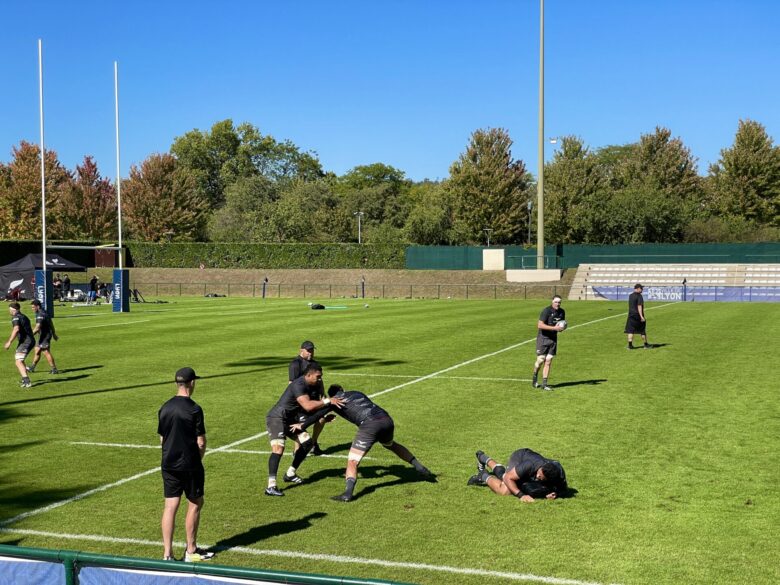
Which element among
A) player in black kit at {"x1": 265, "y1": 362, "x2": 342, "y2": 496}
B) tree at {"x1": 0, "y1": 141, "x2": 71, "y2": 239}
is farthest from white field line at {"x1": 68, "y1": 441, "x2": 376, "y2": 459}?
tree at {"x1": 0, "y1": 141, "x2": 71, "y2": 239}

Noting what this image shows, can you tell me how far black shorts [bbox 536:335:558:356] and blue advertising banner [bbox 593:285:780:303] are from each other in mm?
40513

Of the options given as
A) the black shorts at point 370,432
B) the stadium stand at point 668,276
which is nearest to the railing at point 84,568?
the black shorts at point 370,432

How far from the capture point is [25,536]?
9.07 m

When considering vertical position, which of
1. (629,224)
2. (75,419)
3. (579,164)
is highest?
(579,164)

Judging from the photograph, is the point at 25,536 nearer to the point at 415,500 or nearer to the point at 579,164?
the point at 415,500

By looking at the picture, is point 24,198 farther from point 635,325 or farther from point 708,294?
point 635,325

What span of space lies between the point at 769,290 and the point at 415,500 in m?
53.1

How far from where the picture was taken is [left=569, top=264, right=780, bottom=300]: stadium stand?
62.8 meters

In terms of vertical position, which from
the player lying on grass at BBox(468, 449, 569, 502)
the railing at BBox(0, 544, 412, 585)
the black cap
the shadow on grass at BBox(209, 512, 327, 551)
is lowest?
the shadow on grass at BBox(209, 512, 327, 551)

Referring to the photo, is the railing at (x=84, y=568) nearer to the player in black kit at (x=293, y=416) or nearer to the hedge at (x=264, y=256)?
the player in black kit at (x=293, y=416)

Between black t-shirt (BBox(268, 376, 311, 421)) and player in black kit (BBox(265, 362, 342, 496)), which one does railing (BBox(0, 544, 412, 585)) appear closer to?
player in black kit (BBox(265, 362, 342, 496))

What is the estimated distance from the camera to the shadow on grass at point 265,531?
8.84 m

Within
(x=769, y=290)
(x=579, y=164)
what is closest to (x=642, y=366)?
(x=769, y=290)

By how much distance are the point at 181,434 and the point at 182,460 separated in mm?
259
